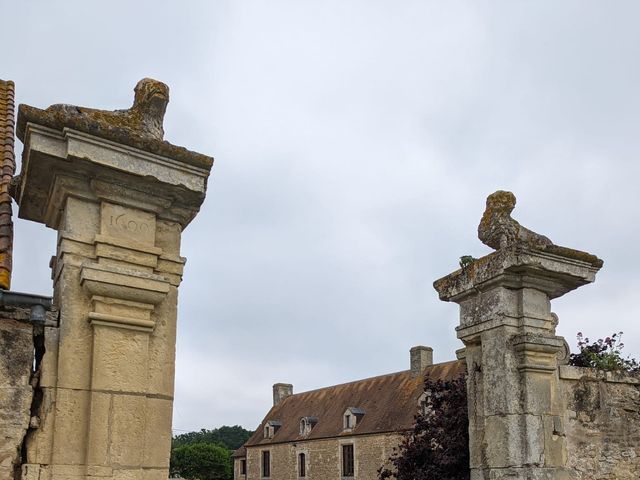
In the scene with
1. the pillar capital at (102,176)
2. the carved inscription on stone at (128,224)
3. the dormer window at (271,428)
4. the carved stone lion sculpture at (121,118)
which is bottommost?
the dormer window at (271,428)

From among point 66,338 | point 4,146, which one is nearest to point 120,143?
point 66,338

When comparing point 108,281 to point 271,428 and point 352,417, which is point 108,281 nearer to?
point 352,417

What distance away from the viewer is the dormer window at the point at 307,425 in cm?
3234

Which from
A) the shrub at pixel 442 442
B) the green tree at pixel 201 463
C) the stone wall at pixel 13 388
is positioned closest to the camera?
the stone wall at pixel 13 388

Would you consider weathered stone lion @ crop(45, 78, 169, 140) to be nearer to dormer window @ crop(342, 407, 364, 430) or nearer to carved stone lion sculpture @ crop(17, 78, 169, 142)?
carved stone lion sculpture @ crop(17, 78, 169, 142)

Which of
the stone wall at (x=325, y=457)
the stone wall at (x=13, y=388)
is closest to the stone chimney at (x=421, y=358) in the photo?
the stone wall at (x=325, y=457)

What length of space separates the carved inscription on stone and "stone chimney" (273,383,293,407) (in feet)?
119

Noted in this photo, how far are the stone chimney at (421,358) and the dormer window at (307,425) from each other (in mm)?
6529

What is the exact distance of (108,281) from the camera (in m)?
3.46

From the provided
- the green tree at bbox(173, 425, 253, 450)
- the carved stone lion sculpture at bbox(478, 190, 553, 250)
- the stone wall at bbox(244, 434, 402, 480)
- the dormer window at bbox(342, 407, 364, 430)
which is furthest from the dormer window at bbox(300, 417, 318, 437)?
the green tree at bbox(173, 425, 253, 450)

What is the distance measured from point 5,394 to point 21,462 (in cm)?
33

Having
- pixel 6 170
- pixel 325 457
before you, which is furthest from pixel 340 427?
pixel 6 170

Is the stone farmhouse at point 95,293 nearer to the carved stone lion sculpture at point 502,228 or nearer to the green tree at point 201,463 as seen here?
the carved stone lion sculpture at point 502,228

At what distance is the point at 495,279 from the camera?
6199 millimetres
